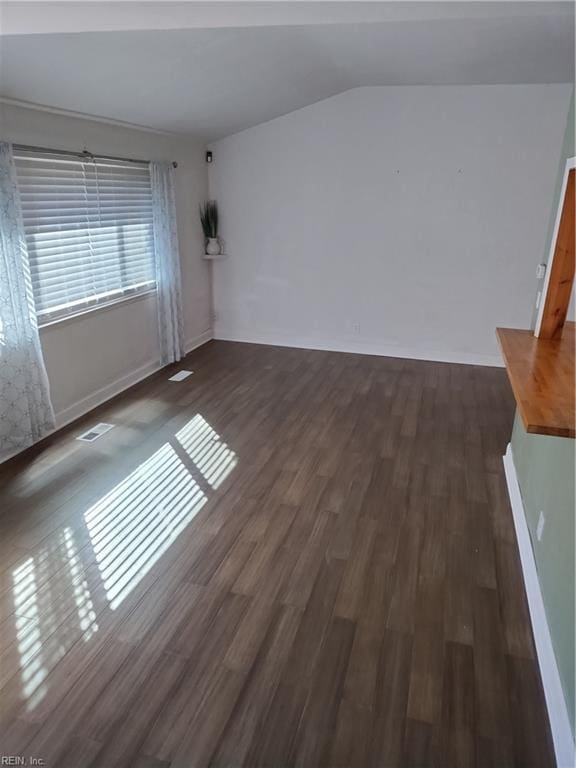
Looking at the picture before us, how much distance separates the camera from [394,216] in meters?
5.07

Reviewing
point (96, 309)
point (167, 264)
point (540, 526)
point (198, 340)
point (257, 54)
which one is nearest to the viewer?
point (540, 526)

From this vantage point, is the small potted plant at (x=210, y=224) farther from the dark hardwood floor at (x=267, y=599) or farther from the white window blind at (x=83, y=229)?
the dark hardwood floor at (x=267, y=599)

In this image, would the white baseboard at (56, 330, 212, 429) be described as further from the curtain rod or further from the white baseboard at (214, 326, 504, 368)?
the curtain rod

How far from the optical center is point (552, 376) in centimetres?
174

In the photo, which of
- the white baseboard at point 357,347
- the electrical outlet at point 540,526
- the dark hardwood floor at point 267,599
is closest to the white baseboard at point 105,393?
the dark hardwood floor at point 267,599

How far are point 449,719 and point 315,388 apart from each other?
10.3 ft

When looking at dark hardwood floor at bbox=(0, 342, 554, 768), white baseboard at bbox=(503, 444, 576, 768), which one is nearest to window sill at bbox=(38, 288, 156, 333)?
dark hardwood floor at bbox=(0, 342, 554, 768)

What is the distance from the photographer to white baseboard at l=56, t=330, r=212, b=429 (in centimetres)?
386

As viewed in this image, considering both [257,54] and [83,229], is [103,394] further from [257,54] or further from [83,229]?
[257,54]

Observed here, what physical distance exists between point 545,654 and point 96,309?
371 centimetres

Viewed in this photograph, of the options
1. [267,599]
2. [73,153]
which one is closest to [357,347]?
[73,153]

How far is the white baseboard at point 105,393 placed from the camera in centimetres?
386

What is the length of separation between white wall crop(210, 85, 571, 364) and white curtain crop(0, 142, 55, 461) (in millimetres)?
2854

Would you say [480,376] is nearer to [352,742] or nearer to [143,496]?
[143,496]
